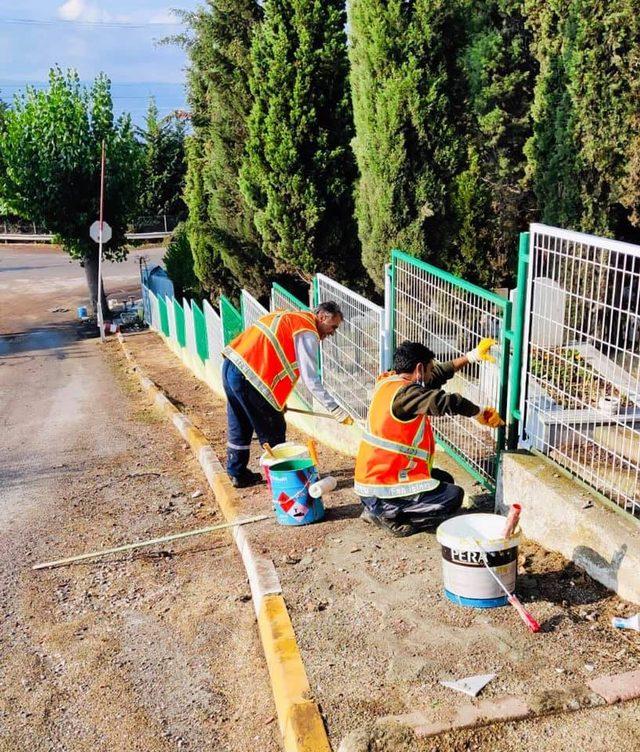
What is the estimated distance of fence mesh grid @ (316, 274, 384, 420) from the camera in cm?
723

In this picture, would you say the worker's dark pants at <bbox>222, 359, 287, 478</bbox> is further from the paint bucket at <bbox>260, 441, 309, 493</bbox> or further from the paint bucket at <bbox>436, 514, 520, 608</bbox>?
the paint bucket at <bbox>436, 514, 520, 608</bbox>

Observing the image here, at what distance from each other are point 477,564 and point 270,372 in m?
2.77

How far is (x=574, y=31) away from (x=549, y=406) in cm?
725

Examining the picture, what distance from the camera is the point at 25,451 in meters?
9.71

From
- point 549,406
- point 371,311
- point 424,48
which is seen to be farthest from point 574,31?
point 549,406

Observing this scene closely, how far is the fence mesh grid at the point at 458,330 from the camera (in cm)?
554

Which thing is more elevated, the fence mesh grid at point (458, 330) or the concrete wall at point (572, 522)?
the fence mesh grid at point (458, 330)

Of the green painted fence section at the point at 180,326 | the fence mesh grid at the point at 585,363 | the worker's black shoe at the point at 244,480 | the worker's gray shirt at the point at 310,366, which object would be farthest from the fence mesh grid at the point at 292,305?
the green painted fence section at the point at 180,326

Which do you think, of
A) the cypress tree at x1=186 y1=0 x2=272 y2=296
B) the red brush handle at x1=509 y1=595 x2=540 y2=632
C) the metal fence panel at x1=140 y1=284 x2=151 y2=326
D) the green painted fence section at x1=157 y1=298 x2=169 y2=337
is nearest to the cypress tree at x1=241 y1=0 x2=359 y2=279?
the cypress tree at x1=186 y1=0 x2=272 y2=296

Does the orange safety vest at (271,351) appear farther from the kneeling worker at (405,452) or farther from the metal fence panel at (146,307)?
the metal fence panel at (146,307)

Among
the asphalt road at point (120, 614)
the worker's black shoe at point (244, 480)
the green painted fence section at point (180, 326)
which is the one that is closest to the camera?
the asphalt road at point (120, 614)

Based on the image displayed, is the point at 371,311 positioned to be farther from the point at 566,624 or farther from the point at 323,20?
the point at 323,20

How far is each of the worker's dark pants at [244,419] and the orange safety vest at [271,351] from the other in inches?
4.4

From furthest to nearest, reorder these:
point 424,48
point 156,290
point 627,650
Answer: point 156,290 → point 424,48 → point 627,650
